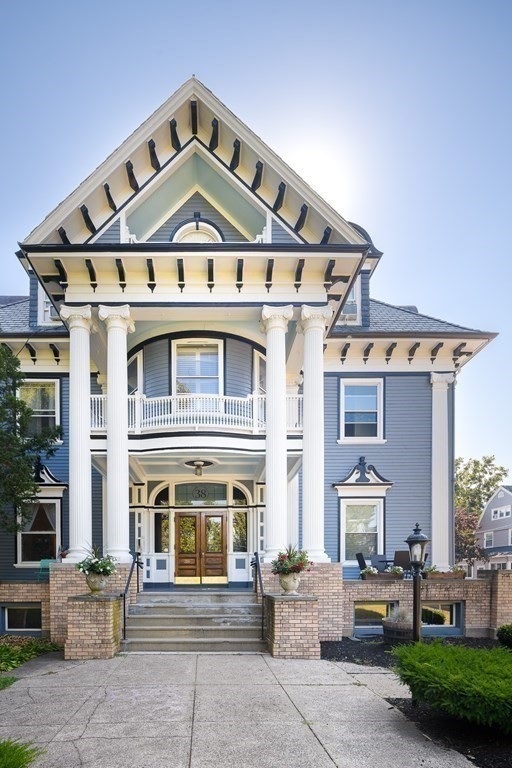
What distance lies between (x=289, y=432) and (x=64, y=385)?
7.36m

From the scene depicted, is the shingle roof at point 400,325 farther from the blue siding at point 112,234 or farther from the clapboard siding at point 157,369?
the blue siding at point 112,234

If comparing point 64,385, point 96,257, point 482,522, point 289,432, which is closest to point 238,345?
point 289,432

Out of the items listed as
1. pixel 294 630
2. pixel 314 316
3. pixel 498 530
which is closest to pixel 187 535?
pixel 294 630

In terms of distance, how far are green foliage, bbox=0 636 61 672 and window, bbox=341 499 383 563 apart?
28.9ft

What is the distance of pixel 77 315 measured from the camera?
534 inches

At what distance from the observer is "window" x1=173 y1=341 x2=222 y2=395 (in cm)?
1539

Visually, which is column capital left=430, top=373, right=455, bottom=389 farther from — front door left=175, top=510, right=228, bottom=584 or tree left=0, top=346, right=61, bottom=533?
tree left=0, top=346, right=61, bottom=533

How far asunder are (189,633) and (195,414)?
468cm

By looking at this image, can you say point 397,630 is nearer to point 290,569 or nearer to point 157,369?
point 290,569

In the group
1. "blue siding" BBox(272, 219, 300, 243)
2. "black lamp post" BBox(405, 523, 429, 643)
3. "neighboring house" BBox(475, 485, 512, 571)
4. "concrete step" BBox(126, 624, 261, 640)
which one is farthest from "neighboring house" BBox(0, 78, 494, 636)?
"neighboring house" BBox(475, 485, 512, 571)

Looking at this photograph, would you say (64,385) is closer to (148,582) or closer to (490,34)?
(148,582)

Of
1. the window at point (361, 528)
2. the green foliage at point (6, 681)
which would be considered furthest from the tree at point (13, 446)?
the window at point (361, 528)

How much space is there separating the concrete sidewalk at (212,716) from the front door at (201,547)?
668 cm

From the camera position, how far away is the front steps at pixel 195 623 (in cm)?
1163
